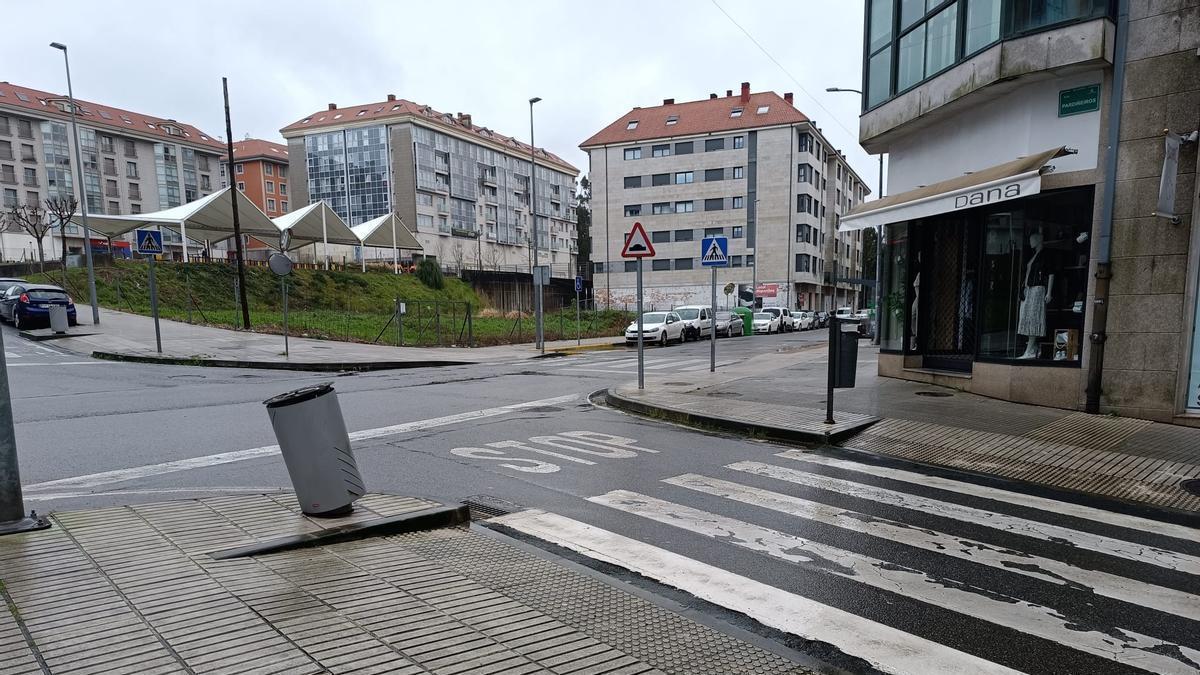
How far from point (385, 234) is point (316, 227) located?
646 centimetres

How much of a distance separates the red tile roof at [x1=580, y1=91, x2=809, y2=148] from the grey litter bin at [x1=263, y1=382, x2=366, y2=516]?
63.1 metres

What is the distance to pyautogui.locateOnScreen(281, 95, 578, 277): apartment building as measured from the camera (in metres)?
77.2

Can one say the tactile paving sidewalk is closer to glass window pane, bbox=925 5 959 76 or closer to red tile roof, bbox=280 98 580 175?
glass window pane, bbox=925 5 959 76

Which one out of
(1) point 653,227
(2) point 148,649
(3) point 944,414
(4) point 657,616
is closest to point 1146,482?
(3) point 944,414

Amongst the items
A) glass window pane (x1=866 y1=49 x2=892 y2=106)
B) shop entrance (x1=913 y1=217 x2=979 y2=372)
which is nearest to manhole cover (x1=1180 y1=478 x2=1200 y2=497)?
shop entrance (x1=913 y1=217 x2=979 y2=372)

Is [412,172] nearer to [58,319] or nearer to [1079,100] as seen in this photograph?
[58,319]

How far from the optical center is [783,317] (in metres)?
43.5

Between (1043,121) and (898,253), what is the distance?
3.80 metres

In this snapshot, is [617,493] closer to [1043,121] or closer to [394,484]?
[394,484]

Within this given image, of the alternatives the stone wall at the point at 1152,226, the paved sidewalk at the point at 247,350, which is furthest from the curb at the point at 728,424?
the paved sidewalk at the point at 247,350

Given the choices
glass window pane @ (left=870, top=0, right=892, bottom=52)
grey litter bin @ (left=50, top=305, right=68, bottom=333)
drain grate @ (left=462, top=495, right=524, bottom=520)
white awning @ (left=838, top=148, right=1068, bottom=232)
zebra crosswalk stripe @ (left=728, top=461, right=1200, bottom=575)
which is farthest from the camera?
grey litter bin @ (left=50, top=305, right=68, bottom=333)

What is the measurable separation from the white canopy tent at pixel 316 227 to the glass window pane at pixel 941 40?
43343 millimetres

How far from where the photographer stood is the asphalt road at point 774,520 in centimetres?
322

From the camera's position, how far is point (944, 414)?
8.65m
